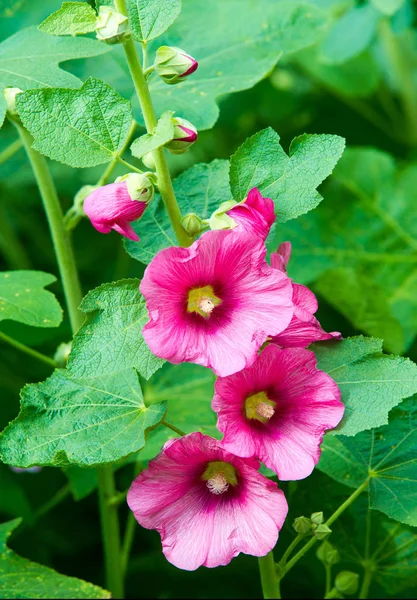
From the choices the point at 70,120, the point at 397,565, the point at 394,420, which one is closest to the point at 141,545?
the point at 397,565

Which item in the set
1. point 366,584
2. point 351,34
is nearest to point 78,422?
point 366,584

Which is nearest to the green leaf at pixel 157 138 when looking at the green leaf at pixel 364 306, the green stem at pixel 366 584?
the green stem at pixel 366 584

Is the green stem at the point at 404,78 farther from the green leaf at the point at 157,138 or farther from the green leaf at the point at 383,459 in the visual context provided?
the green leaf at the point at 157,138

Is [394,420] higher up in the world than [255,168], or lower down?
lower down

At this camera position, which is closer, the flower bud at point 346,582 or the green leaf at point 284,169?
the green leaf at point 284,169

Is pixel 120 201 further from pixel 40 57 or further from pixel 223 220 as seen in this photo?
pixel 40 57

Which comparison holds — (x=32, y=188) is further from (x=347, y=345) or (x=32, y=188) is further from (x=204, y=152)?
(x=347, y=345)

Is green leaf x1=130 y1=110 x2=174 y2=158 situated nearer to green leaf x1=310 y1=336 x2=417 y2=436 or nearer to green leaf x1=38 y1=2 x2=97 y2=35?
green leaf x1=38 y1=2 x2=97 y2=35
